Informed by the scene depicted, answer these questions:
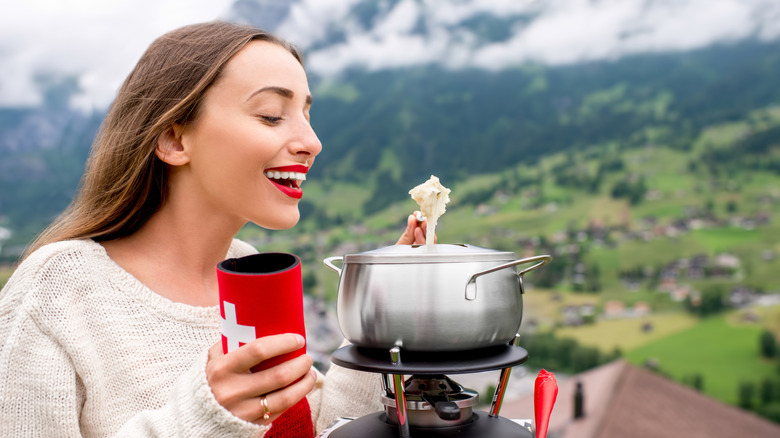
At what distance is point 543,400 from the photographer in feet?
3.97

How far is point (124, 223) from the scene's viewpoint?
5.44ft

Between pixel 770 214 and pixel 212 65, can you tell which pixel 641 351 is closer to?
pixel 770 214

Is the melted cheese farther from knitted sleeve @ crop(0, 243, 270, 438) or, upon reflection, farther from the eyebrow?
knitted sleeve @ crop(0, 243, 270, 438)

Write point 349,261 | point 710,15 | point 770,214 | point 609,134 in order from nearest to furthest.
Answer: point 349,261 → point 770,214 → point 609,134 → point 710,15

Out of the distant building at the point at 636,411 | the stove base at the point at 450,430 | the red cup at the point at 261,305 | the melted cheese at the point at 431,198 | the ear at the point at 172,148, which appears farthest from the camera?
the distant building at the point at 636,411

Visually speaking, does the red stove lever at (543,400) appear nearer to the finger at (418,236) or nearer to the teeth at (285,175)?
the finger at (418,236)

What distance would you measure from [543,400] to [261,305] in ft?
2.05

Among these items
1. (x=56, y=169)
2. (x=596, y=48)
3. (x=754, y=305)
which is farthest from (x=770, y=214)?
(x=56, y=169)

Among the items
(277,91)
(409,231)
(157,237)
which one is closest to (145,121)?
(157,237)

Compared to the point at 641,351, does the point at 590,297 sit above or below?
above

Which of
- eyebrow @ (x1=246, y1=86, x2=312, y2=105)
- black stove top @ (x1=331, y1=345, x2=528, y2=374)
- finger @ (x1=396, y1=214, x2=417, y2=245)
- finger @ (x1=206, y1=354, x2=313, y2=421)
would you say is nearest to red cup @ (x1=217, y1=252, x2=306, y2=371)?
finger @ (x1=206, y1=354, x2=313, y2=421)

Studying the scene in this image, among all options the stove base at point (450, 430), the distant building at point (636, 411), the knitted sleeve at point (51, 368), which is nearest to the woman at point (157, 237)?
the knitted sleeve at point (51, 368)

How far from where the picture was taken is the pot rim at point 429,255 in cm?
108

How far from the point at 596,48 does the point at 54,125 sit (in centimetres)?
5235
